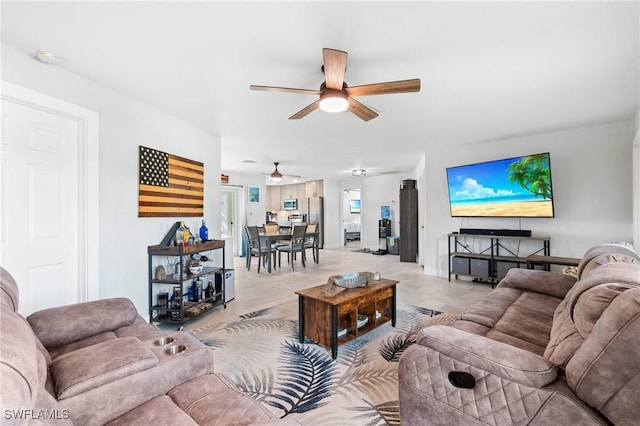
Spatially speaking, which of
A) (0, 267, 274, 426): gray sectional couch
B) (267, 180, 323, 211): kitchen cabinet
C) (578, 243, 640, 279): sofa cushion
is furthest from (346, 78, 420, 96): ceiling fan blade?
(267, 180, 323, 211): kitchen cabinet

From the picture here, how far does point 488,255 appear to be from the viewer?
4848 millimetres

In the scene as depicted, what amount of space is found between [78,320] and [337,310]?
1739mm

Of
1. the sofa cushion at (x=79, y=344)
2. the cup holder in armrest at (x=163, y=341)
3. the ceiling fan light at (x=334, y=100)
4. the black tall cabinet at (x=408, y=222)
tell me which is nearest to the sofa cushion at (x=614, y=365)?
the cup holder in armrest at (x=163, y=341)

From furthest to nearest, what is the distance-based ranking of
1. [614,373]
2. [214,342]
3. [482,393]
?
[214,342], [482,393], [614,373]

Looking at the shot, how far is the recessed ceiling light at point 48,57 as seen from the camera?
7.00 ft

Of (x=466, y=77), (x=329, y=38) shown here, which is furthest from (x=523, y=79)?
(x=329, y=38)

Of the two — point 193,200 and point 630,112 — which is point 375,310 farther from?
point 630,112

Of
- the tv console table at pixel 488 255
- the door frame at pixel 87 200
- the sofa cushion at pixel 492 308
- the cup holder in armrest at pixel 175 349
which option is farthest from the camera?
the tv console table at pixel 488 255

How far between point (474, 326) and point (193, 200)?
3.43 m

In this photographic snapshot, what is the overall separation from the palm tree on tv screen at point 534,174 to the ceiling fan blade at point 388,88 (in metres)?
3.14

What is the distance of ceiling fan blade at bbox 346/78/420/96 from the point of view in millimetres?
2037

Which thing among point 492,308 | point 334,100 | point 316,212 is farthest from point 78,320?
point 316,212

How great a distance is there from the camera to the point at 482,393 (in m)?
1.23

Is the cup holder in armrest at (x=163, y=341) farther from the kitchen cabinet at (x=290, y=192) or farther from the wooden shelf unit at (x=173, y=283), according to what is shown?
the kitchen cabinet at (x=290, y=192)
